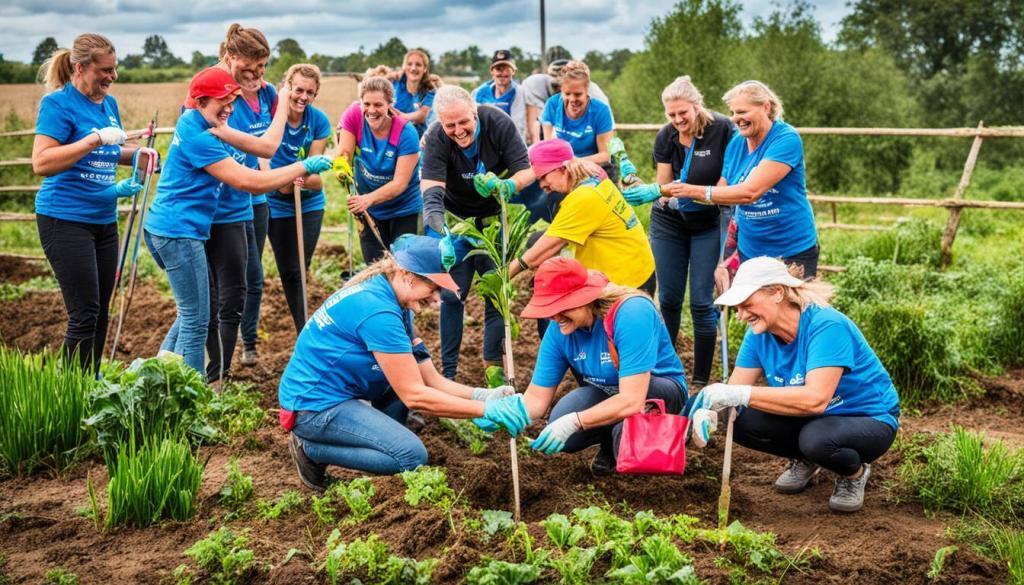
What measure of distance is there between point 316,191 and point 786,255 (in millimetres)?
3019

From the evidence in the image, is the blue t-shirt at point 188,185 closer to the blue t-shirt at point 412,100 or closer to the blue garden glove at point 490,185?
the blue garden glove at point 490,185

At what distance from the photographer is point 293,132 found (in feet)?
19.1

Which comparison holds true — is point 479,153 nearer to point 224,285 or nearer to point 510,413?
point 224,285

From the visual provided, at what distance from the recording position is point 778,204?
4.81 meters

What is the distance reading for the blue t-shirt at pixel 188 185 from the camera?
4.68 meters

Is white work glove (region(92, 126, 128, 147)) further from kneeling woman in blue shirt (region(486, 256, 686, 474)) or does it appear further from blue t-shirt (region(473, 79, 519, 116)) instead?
blue t-shirt (region(473, 79, 519, 116))

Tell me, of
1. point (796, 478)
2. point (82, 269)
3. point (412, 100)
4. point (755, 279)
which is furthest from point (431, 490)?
point (412, 100)

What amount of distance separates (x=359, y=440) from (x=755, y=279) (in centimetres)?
180

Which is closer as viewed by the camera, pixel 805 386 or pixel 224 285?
pixel 805 386

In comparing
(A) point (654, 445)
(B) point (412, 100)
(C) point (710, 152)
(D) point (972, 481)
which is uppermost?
(B) point (412, 100)

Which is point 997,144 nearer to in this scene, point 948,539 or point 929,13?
point 929,13

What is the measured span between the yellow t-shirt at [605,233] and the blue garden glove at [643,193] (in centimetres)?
20

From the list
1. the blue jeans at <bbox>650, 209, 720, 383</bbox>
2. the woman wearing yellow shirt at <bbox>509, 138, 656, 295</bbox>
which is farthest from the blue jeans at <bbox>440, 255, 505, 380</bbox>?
the blue jeans at <bbox>650, 209, 720, 383</bbox>

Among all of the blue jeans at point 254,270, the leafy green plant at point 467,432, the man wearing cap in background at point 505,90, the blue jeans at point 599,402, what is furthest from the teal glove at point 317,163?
the man wearing cap in background at point 505,90
